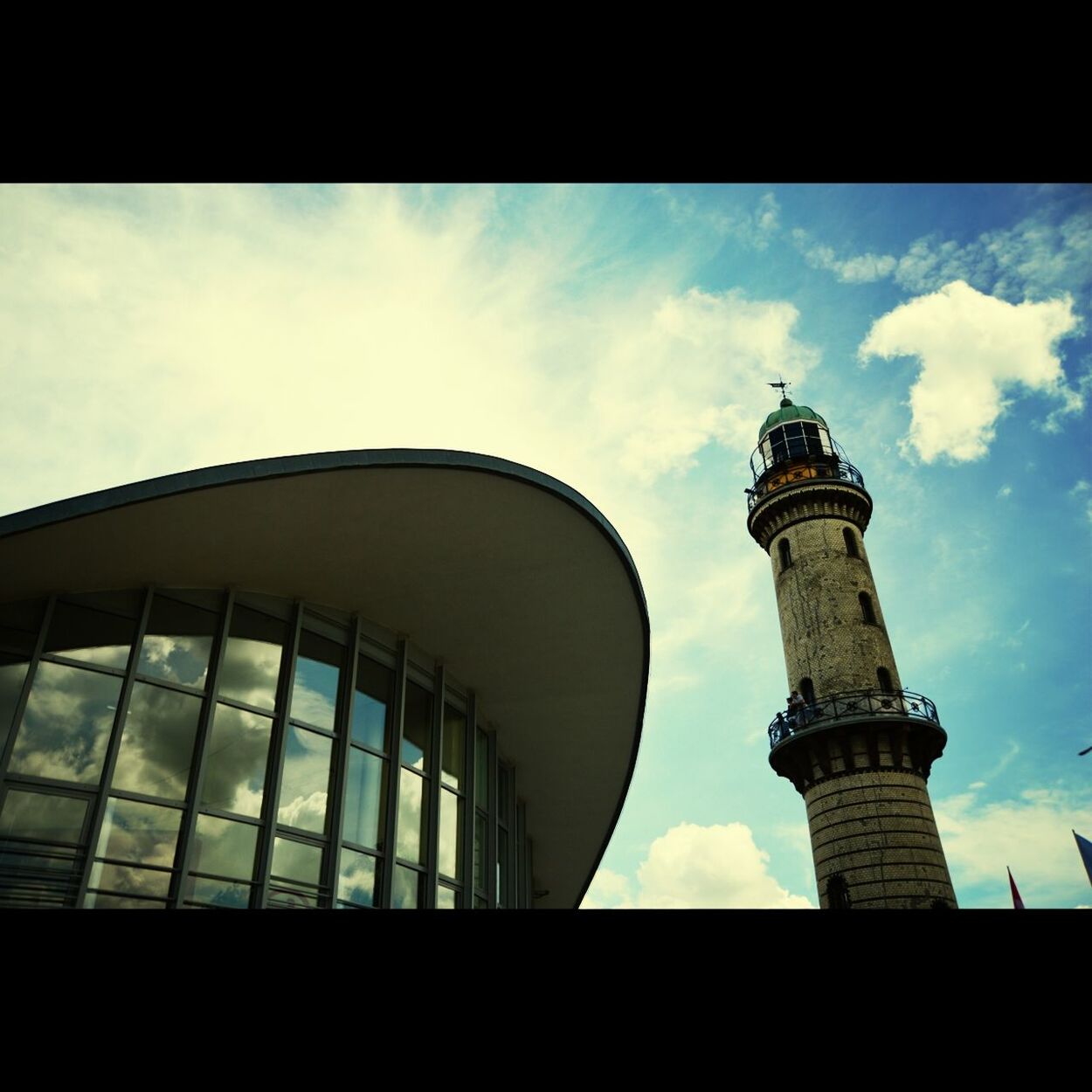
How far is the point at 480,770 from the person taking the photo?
55.4 ft

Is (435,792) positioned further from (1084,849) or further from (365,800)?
(1084,849)

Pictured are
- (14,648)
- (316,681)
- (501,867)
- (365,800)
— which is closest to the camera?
(14,648)

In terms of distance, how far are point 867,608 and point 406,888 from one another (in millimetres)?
22392

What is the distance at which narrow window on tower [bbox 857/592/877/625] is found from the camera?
100ft

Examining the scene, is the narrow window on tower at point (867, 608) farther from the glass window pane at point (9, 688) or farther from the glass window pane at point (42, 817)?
the glass window pane at point (9, 688)

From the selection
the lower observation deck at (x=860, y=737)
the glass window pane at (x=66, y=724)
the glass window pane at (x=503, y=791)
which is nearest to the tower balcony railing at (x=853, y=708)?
the lower observation deck at (x=860, y=737)

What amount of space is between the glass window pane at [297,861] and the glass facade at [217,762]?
1.1 inches

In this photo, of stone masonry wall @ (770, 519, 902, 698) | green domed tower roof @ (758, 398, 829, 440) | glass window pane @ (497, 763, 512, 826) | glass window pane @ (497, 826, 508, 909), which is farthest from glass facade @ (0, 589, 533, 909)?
green domed tower roof @ (758, 398, 829, 440)

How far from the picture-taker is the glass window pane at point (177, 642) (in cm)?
1167

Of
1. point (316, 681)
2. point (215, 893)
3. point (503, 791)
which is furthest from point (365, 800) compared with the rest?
point (503, 791)

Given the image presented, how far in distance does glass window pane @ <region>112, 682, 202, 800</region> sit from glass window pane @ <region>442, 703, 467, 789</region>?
4.77 meters
